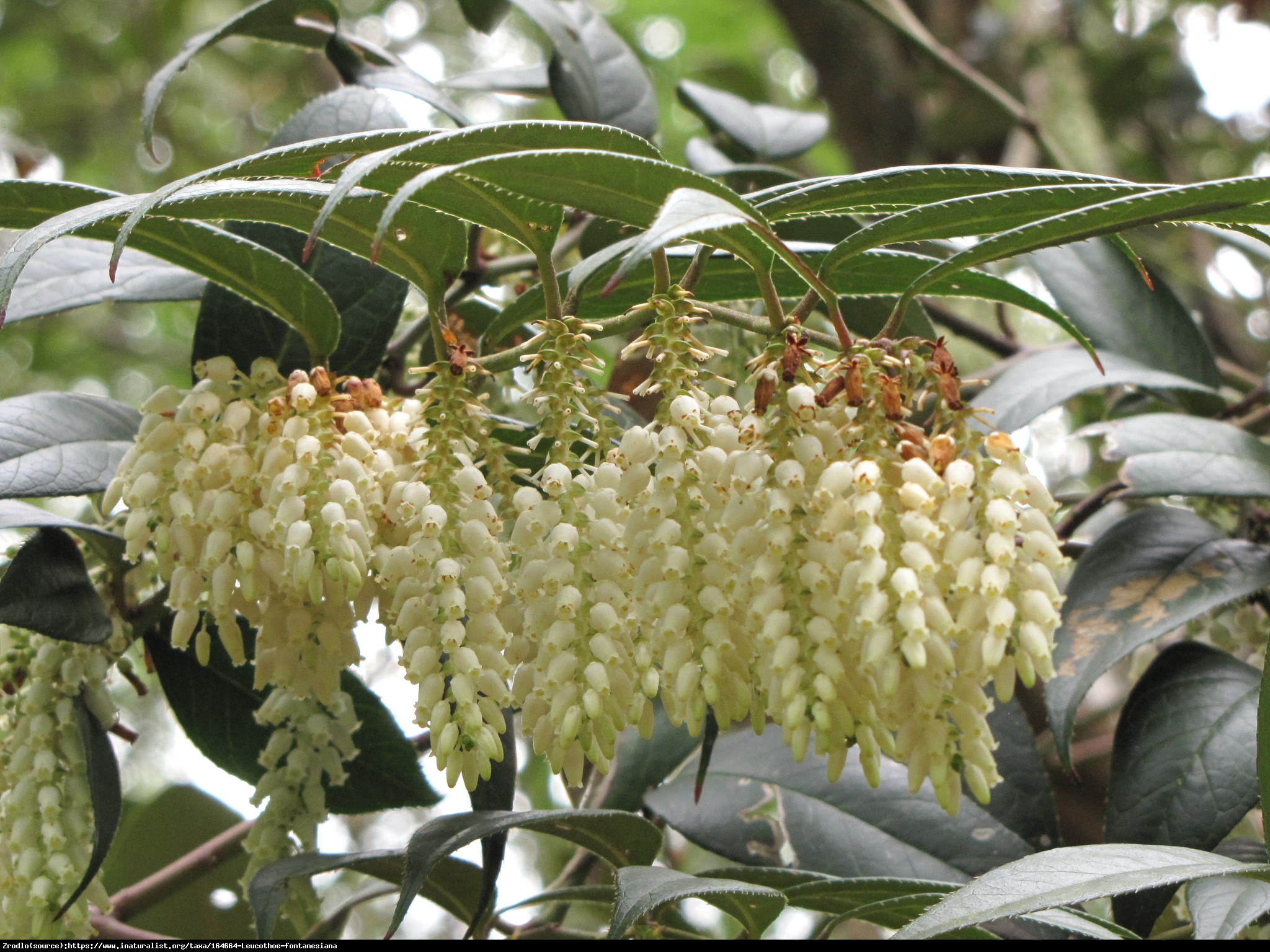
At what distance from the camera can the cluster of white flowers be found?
3.11 ft

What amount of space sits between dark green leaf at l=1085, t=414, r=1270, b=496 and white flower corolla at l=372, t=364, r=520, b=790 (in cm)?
69

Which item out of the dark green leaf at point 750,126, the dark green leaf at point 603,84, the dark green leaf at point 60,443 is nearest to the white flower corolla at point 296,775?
the dark green leaf at point 60,443

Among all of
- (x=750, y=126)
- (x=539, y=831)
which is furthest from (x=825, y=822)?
(x=750, y=126)

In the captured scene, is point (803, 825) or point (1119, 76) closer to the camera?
point (803, 825)

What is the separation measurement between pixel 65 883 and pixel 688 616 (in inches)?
25.0

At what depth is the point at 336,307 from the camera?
1064 mm

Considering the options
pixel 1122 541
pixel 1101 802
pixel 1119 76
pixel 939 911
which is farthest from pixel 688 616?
pixel 1119 76

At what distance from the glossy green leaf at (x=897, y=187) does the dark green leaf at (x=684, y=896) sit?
0.48 meters

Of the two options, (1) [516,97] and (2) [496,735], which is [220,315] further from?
(1) [516,97]

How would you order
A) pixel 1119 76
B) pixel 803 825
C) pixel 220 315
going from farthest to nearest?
pixel 1119 76 < pixel 803 825 < pixel 220 315

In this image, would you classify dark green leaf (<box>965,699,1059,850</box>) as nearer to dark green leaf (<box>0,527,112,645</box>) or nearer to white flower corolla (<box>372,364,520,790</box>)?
white flower corolla (<box>372,364,520,790</box>)

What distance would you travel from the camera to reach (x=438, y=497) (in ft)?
2.48

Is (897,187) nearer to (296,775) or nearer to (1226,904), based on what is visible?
(1226,904)

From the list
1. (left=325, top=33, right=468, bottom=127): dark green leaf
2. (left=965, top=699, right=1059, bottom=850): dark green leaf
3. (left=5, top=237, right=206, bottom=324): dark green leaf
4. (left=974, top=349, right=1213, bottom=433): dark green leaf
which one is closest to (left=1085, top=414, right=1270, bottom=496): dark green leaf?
(left=974, top=349, right=1213, bottom=433): dark green leaf
